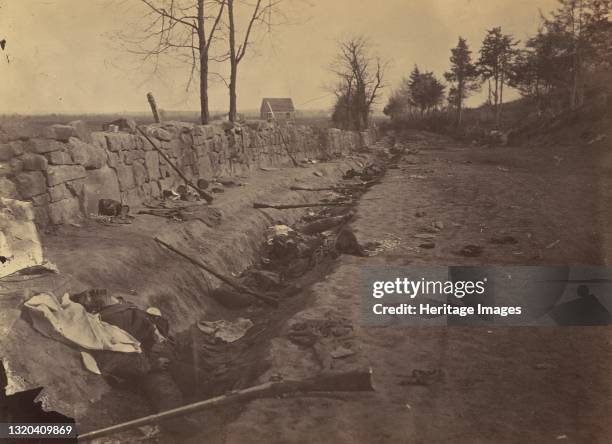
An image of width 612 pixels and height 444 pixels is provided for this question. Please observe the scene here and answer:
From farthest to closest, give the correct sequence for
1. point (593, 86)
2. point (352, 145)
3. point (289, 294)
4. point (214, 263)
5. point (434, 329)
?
point (352, 145) → point (593, 86) → point (214, 263) → point (289, 294) → point (434, 329)

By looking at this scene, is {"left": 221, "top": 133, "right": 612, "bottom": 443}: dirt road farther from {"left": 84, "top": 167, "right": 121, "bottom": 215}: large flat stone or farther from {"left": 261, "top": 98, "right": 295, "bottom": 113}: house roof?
{"left": 261, "top": 98, "right": 295, "bottom": 113}: house roof

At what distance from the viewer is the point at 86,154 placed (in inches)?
298

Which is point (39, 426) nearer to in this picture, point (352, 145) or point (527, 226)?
point (527, 226)

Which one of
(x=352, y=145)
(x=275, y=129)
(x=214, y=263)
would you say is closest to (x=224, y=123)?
(x=275, y=129)

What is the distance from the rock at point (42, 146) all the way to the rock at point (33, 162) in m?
0.08

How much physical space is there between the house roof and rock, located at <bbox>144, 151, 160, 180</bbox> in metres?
55.9

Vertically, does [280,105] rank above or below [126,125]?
above

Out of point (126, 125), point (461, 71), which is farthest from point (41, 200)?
point (461, 71)

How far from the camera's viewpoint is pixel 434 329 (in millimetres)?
5125

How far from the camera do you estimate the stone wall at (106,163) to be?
6.39 meters

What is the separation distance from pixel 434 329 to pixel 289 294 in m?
2.38

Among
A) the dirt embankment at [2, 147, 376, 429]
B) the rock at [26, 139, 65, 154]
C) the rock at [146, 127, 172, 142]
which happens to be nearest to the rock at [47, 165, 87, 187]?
the rock at [26, 139, 65, 154]

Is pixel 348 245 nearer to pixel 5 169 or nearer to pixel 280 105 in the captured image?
pixel 5 169

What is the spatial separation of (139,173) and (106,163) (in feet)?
3.15
